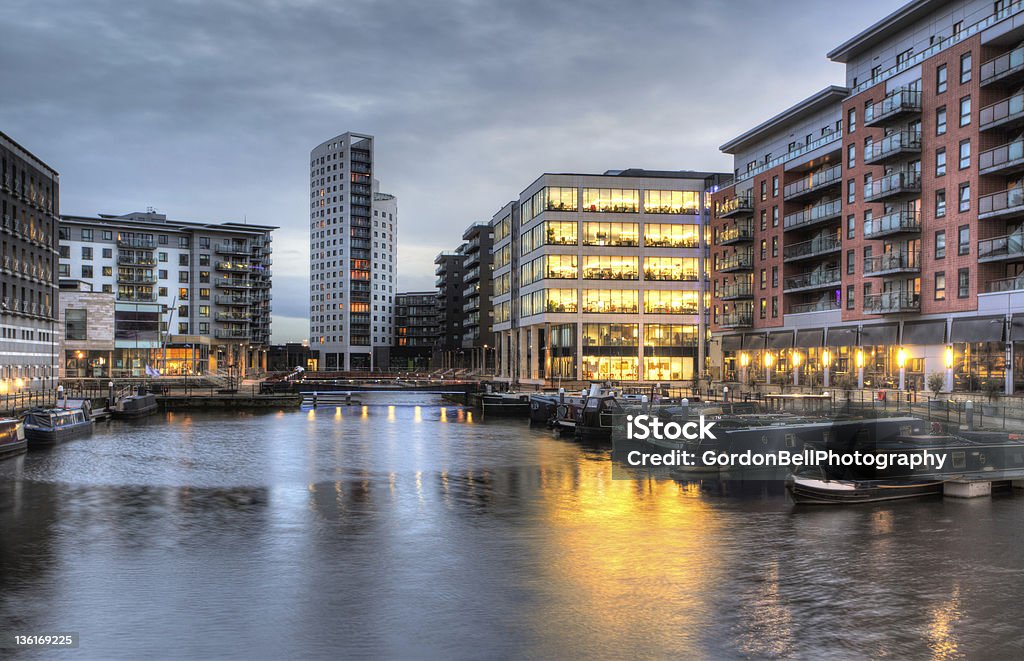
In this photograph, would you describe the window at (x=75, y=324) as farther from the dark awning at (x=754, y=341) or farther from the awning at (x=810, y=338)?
the awning at (x=810, y=338)

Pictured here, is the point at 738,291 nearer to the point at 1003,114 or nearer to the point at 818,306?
the point at 818,306

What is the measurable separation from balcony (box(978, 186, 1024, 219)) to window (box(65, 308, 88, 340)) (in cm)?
11786

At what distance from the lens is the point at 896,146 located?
2660 inches

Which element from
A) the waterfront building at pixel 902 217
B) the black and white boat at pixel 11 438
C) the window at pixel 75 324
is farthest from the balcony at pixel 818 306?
the window at pixel 75 324

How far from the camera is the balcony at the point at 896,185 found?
220 ft

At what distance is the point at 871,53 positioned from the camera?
76.8 meters

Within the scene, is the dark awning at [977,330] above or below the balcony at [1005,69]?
below

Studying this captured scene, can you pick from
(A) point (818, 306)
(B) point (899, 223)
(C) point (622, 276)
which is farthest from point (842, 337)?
(C) point (622, 276)

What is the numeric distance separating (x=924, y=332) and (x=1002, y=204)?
12630 millimetres

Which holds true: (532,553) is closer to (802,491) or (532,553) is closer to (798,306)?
(802,491)

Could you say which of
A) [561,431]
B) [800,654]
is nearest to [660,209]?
[561,431]

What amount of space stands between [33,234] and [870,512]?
7579 cm

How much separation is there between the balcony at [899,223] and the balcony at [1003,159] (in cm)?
779

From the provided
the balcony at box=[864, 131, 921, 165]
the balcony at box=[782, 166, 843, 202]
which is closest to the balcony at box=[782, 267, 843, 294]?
the balcony at box=[782, 166, 843, 202]
